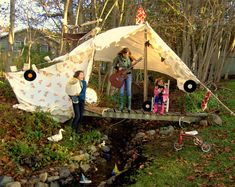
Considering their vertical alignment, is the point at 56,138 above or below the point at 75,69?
below

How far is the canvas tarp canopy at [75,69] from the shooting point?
11052 millimetres

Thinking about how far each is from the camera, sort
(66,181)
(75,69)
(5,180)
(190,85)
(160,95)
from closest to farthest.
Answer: (5,180)
(66,181)
(190,85)
(160,95)
(75,69)

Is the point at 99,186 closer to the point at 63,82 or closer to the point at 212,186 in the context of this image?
the point at 212,186

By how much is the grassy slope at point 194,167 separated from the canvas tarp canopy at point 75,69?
8.12 ft

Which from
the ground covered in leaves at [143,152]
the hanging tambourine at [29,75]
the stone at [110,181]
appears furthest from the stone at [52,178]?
the hanging tambourine at [29,75]

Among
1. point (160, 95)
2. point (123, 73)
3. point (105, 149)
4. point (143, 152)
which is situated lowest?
point (105, 149)

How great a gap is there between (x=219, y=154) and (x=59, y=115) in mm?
4892

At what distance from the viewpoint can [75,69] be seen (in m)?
11.9

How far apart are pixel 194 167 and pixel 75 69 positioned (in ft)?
18.0

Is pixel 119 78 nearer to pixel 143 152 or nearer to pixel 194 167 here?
pixel 143 152

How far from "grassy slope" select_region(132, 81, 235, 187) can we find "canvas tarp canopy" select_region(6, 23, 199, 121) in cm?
248

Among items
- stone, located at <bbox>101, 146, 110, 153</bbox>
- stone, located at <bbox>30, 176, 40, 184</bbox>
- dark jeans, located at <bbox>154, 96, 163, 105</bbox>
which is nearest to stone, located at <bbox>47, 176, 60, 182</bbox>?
stone, located at <bbox>30, 176, 40, 184</bbox>

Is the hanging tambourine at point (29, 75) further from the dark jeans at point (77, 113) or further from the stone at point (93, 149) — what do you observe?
the stone at point (93, 149)

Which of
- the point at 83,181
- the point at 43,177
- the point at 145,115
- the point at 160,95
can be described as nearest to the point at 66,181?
the point at 83,181
